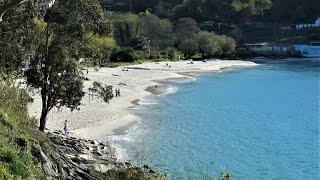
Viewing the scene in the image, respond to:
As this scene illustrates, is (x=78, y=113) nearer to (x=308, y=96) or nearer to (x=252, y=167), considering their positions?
(x=252, y=167)

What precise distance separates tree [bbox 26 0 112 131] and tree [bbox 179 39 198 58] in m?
95.2

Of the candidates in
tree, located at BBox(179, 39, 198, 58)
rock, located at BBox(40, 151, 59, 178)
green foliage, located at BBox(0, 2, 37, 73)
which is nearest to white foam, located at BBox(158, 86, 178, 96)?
green foliage, located at BBox(0, 2, 37, 73)

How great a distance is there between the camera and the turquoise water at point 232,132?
96.7 feet

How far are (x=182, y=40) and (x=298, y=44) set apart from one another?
39.5 metres

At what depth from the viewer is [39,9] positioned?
24.7 m

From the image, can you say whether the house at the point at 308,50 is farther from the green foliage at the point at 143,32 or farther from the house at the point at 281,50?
the green foliage at the point at 143,32

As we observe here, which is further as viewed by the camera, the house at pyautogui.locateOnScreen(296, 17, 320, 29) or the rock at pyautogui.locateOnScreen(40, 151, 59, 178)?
the house at pyautogui.locateOnScreen(296, 17, 320, 29)

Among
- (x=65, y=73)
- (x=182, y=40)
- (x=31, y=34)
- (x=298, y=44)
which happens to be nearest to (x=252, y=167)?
(x=65, y=73)

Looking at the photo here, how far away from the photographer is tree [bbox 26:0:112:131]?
25.2 metres

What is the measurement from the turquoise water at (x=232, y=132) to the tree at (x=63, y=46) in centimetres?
488

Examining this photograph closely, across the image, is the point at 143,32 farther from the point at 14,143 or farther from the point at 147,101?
the point at 14,143

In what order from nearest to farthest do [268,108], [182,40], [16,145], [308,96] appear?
[16,145], [268,108], [308,96], [182,40]

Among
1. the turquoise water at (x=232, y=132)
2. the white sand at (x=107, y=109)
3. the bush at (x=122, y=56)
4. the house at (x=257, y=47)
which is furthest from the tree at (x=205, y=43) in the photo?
the turquoise water at (x=232, y=132)

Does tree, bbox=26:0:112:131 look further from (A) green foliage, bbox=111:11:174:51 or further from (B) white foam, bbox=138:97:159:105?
(A) green foliage, bbox=111:11:174:51
